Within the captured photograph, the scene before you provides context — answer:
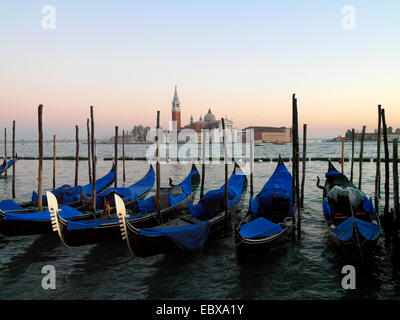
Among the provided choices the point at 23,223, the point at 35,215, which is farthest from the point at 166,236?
the point at 23,223

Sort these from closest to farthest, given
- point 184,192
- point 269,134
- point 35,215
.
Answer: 1. point 35,215
2. point 184,192
3. point 269,134

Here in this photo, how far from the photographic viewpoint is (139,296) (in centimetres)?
542

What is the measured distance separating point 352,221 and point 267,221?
1.79 metres

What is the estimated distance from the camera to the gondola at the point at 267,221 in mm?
6250

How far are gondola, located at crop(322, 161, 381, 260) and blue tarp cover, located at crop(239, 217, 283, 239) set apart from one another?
130 cm

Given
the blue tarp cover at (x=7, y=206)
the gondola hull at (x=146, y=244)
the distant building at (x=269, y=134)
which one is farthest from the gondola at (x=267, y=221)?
the distant building at (x=269, y=134)

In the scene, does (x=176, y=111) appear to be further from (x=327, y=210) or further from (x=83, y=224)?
(x=83, y=224)

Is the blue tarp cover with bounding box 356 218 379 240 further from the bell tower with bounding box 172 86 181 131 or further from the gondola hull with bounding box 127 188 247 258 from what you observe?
the bell tower with bounding box 172 86 181 131

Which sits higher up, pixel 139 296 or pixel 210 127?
pixel 210 127

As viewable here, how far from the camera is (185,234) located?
21.6ft

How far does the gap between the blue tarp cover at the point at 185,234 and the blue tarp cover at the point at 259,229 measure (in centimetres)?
87
